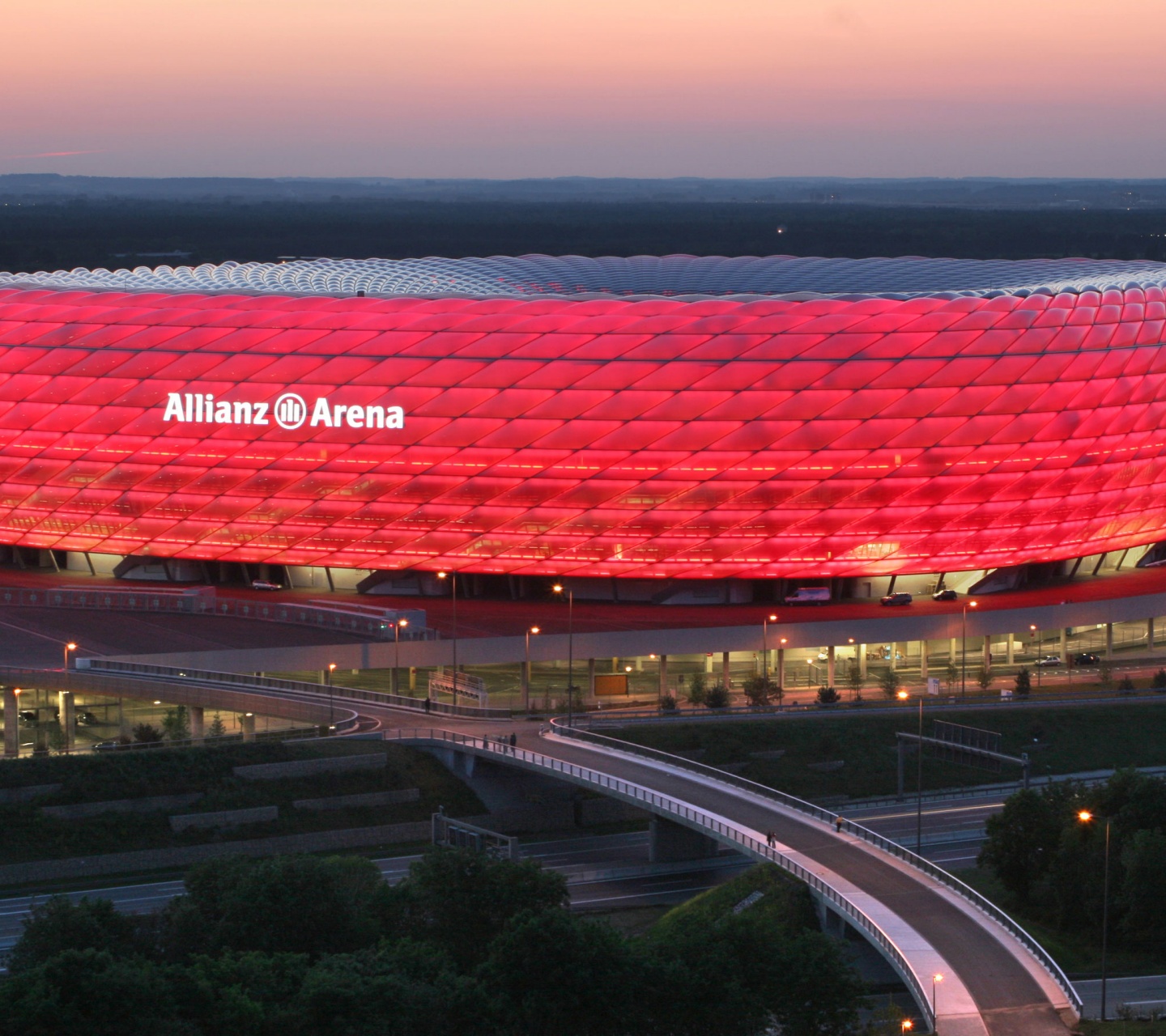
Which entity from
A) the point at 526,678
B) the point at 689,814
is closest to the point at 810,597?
the point at 526,678

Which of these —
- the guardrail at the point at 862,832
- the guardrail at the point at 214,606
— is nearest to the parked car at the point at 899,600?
the guardrail at the point at 214,606

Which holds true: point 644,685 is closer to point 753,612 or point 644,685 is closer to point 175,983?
point 753,612

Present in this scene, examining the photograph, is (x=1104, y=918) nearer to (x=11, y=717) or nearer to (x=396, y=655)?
(x=396, y=655)

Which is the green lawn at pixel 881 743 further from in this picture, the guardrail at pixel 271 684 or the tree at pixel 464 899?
the tree at pixel 464 899

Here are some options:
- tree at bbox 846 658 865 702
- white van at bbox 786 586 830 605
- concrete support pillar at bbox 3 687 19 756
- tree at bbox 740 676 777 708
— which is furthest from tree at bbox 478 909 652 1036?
white van at bbox 786 586 830 605

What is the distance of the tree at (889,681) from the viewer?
78250 millimetres

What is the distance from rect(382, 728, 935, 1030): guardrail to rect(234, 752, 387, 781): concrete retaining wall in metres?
2.16

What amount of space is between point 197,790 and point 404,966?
64.7 ft

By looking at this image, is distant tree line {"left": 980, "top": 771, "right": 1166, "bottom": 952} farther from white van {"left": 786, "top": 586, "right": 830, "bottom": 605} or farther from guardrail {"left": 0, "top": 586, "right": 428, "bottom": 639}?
guardrail {"left": 0, "top": 586, "right": 428, "bottom": 639}

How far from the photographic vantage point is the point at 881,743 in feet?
233

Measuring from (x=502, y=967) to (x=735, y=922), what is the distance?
508cm

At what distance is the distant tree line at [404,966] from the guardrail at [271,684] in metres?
21.4

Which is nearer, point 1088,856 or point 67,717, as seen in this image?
point 1088,856

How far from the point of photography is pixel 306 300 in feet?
280
